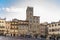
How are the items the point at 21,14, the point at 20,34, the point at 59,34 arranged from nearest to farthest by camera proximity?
the point at 21,14
the point at 20,34
the point at 59,34

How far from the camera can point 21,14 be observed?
5199mm

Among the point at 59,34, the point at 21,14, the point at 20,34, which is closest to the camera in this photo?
the point at 21,14

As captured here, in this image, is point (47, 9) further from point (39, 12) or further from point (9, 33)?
point (9, 33)

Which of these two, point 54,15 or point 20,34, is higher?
point 54,15

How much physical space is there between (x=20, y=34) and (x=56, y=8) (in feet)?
5.11

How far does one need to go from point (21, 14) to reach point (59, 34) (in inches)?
86.4

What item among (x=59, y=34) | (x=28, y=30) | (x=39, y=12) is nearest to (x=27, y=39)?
(x=28, y=30)

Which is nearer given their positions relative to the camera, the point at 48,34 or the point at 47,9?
the point at 47,9

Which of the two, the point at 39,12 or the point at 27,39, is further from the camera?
the point at 27,39

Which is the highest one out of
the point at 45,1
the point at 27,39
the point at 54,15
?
the point at 45,1

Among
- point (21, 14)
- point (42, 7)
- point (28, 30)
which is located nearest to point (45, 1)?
point (42, 7)

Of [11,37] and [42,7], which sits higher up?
[42,7]

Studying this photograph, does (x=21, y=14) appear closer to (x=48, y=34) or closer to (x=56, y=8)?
(x=56, y=8)

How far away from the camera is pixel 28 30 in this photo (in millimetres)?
6484
